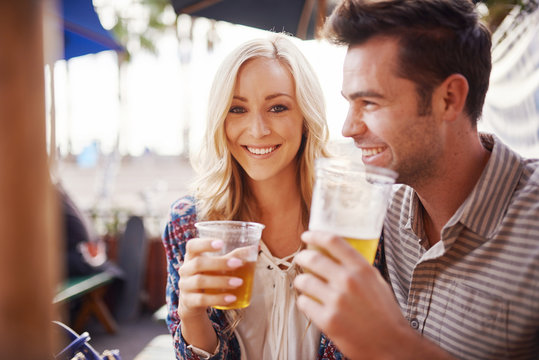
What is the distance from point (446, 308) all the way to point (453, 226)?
0.95 ft

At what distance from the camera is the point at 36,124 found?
502 mm

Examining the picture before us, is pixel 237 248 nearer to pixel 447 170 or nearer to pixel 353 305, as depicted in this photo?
pixel 353 305

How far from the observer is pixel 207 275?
49.9 inches

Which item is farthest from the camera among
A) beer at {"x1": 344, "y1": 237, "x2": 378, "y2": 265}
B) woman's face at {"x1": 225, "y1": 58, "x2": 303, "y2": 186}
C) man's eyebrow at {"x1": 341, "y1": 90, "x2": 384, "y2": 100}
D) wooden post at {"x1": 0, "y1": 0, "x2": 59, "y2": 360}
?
woman's face at {"x1": 225, "y1": 58, "x2": 303, "y2": 186}

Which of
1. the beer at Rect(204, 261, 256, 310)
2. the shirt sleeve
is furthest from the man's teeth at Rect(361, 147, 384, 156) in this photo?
the shirt sleeve

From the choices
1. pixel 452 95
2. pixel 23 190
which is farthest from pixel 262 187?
pixel 23 190

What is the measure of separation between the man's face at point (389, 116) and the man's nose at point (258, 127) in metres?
0.48

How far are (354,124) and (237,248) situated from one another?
2.13 feet

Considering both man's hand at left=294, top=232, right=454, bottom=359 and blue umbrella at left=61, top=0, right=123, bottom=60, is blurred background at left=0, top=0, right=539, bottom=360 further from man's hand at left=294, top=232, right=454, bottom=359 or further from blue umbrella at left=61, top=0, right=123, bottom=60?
man's hand at left=294, top=232, right=454, bottom=359

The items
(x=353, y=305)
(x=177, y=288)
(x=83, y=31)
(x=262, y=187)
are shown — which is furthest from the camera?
(x=83, y=31)

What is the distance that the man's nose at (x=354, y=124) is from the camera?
1.54 metres

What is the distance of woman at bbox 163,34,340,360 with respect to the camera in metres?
1.79

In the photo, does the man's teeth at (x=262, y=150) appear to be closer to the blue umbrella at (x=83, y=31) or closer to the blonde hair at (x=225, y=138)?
the blonde hair at (x=225, y=138)

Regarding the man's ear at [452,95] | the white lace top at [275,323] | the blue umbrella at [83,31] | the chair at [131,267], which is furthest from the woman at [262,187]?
the chair at [131,267]
